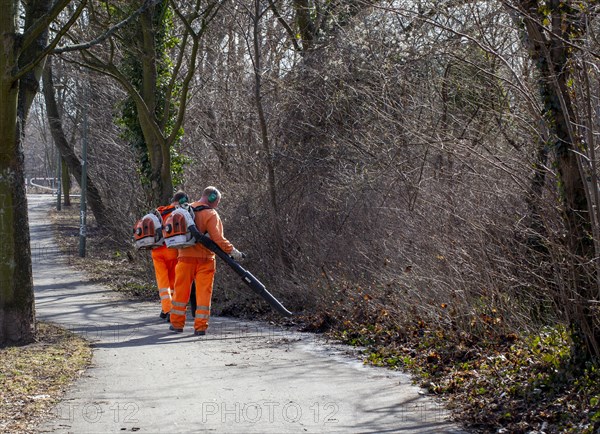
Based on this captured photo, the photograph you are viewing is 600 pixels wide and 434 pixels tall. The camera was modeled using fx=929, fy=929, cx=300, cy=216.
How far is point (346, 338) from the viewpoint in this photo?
1233 centimetres

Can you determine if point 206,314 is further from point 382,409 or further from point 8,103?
point 382,409

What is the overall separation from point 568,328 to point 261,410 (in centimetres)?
290

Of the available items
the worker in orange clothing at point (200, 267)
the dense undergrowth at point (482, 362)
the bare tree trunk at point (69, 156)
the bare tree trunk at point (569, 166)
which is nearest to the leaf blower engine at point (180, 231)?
the worker in orange clothing at point (200, 267)

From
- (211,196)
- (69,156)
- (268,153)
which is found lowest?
(211,196)

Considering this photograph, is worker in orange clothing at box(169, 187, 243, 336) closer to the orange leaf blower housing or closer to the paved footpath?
the paved footpath

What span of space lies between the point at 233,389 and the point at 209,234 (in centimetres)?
444

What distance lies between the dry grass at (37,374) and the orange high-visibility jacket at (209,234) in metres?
1.89

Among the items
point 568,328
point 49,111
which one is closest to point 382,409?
point 568,328

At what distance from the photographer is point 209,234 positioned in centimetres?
1303

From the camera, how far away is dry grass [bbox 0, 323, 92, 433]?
7.88 meters

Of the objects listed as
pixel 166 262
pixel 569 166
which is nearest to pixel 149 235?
pixel 166 262

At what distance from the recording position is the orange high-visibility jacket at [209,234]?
12.9 metres

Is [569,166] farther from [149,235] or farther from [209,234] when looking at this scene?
[149,235]

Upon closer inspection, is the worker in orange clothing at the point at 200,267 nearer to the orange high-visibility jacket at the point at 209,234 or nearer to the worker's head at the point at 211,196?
the orange high-visibility jacket at the point at 209,234
